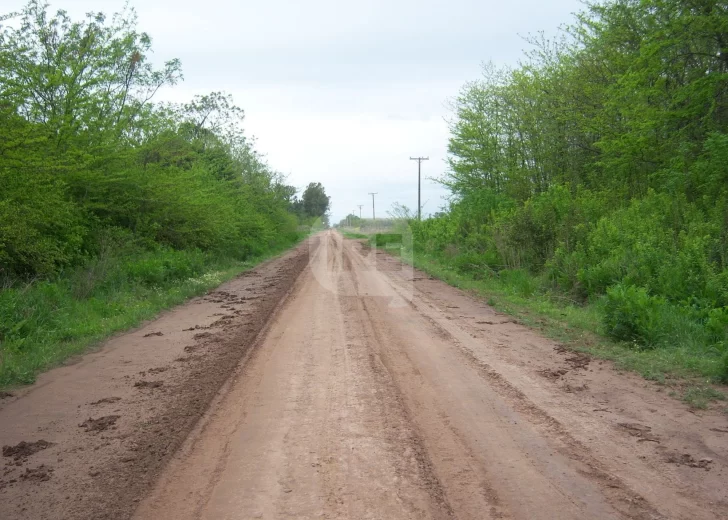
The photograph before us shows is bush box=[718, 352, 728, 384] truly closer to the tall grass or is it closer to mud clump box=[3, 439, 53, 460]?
the tall grass

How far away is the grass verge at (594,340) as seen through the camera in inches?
273

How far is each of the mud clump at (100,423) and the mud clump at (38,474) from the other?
856mm

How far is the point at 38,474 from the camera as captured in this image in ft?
15.0

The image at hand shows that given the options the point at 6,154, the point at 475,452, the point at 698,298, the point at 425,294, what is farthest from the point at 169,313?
the point at 698,298

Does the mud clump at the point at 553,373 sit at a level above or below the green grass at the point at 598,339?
below

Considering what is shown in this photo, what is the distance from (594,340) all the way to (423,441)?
5.28 m

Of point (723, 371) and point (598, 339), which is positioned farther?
point (598, 339)

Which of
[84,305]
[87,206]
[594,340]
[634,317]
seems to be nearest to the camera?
[634,317]

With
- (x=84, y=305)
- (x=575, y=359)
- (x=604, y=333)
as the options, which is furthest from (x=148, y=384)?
(x=604, y=333)

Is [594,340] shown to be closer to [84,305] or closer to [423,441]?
[423,441]

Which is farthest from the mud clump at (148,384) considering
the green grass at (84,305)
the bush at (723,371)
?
the bush at (723,371)

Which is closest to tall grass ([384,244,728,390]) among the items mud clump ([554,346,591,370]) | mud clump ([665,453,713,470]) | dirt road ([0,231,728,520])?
mud clump ([554,346,591,370])

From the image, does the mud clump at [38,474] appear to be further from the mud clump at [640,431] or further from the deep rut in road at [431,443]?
the mud clump at [640,431]

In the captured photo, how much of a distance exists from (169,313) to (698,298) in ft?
33.7
